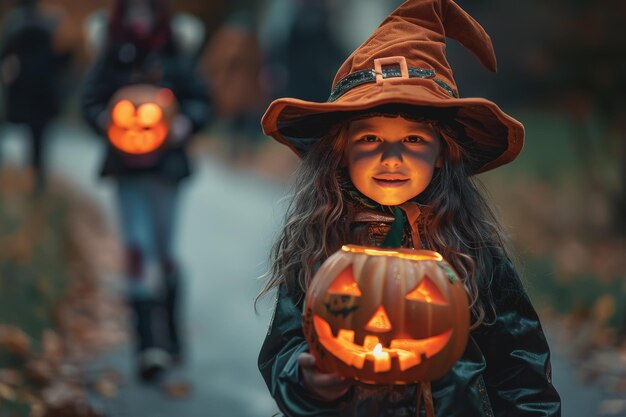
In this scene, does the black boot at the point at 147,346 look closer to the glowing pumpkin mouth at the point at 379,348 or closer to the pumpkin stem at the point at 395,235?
the pumpkin stem at the point at 395,235

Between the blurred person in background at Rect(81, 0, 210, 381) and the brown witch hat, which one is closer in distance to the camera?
the brown witch hat

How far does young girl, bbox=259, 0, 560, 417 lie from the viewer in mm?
2820

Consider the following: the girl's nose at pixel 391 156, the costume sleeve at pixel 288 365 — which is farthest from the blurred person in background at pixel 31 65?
the girl's nose at pixel 391 156

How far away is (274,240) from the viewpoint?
3244 mm

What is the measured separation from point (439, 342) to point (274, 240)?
2.73ft

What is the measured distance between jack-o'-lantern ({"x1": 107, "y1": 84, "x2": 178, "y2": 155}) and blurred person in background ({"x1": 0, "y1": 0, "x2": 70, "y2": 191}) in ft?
14.8

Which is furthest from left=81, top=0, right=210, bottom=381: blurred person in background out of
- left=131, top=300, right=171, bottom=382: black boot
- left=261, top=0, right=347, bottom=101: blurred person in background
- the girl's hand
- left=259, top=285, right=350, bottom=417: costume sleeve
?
left=261, top=0, right=347, bottom=101: blurred person in background

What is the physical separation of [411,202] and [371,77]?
41 cm

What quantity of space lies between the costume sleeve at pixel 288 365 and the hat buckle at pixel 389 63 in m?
0.72

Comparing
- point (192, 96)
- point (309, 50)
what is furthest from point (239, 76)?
point (192, 96)

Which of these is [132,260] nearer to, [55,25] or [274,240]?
[274,240]

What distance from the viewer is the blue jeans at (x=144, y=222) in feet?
19.6

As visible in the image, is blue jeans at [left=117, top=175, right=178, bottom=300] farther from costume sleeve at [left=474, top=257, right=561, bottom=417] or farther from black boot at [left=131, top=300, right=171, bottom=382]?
costume sleeve at [left=474, top=257, right=561, bottom=417]

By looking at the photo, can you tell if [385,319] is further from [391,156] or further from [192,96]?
[192,96]
